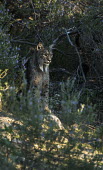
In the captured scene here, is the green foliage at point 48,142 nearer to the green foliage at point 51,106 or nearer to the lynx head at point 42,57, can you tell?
the green foliage at point 51,106

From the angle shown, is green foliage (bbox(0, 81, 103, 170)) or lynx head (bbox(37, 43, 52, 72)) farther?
lynx head (bbox(37, 43, 52, 72))

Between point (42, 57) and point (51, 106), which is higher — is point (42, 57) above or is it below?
above

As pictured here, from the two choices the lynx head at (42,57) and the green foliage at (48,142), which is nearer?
the green foliage at (48,142)

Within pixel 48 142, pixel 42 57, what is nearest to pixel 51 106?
pixel 48 142

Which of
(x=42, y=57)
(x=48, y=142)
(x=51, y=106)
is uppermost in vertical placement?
(x=42, y=57)

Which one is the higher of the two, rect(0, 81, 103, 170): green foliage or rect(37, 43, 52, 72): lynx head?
rect(37, 43, 52, 72): lynx head

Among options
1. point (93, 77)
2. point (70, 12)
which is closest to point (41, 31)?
point (70, 12)

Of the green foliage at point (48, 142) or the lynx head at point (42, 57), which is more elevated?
the lynx head at point (42, 57)

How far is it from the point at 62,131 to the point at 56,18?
5.53m

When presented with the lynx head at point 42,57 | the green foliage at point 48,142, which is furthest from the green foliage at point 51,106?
the lynx head at point 42,57

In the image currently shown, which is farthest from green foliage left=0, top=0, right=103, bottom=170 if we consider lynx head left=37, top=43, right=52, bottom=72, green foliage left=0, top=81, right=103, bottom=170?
lynx head left=37, top=43, right=52, bottom=72

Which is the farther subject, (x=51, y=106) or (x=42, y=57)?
(x=42, y=57)

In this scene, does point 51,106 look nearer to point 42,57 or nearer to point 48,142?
point 48,142

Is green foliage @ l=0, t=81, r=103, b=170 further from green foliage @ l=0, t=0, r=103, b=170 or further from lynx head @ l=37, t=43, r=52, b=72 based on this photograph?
lynx head @ l=37, t=43, r=52, b=72
